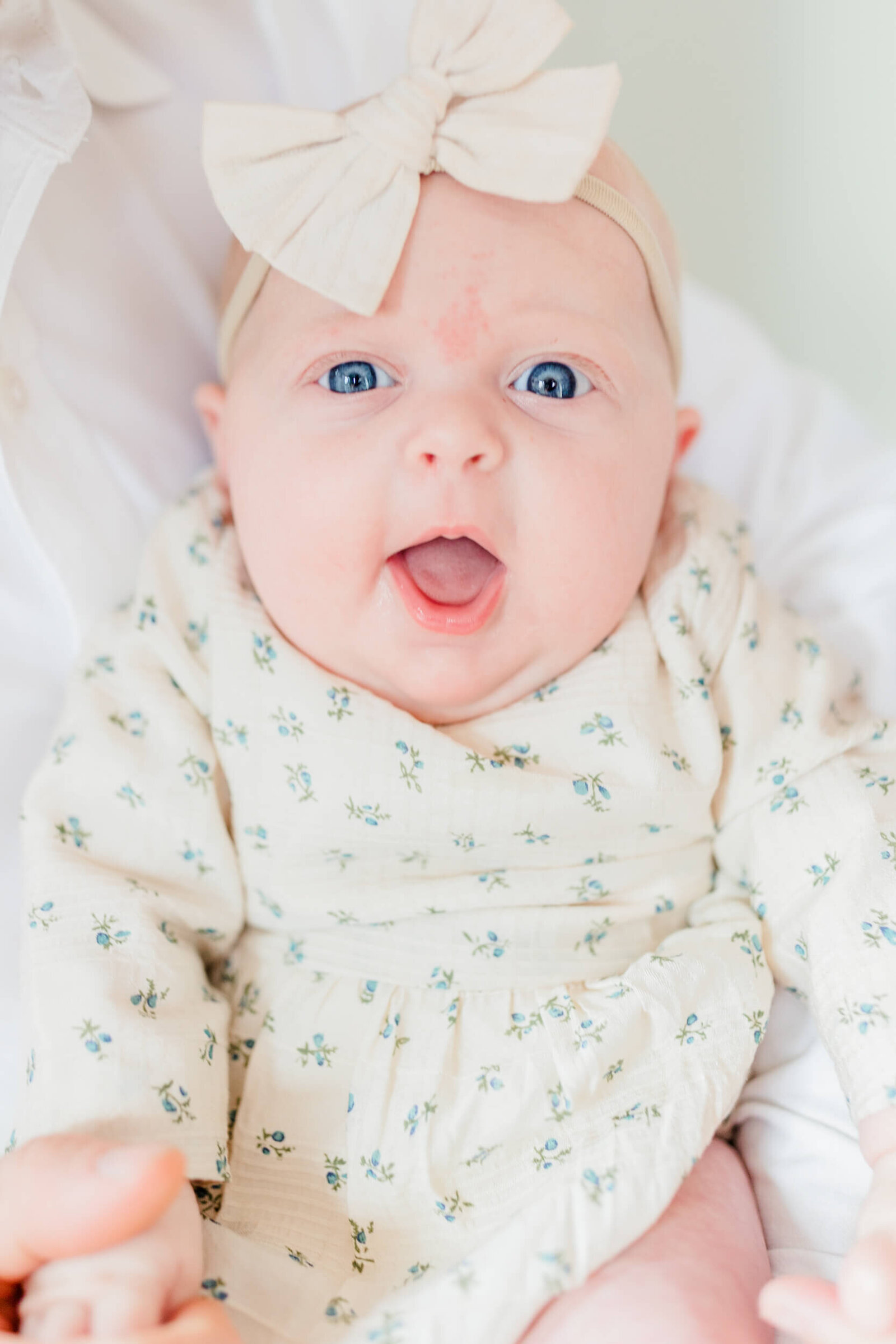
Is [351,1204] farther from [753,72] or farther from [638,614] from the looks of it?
[753,72]

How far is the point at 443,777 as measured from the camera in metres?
1.08

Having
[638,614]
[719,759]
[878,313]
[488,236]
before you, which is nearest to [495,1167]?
[719,759]

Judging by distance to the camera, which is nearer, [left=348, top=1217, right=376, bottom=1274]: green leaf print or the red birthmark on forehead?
[left=348, top=1217, right=376, bottom=1274]: green leaf print

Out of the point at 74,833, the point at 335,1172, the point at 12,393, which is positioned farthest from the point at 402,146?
the point at 335,1172

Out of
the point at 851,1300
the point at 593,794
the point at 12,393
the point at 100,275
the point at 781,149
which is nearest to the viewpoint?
the point at 851,1300

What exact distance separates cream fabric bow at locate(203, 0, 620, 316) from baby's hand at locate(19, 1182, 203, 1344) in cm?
76

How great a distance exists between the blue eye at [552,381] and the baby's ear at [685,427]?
0.21 metres

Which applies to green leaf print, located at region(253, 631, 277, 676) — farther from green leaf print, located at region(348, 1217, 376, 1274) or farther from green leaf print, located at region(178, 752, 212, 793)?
green leaf print, located at region(348, 1217, 376, 1274)

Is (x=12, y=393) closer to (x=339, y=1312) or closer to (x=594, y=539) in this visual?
(x=594, y=539)

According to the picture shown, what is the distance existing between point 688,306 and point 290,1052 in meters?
1.15

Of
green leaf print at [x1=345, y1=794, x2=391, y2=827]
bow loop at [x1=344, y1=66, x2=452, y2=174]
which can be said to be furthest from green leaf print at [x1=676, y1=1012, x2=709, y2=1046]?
bow loop at [x1=344, y1=66, x2=452, y2=174]

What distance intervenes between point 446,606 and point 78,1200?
1.80ft

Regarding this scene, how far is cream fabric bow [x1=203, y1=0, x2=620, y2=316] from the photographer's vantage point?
3.40 feet

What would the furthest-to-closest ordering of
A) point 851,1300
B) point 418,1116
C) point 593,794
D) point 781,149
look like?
point 781,149 < point 593,794 < point 418,1116 < point 851,1300
